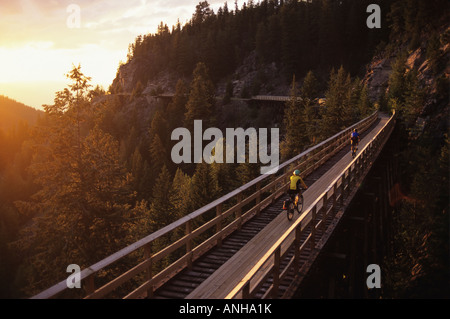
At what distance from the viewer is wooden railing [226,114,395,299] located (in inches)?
230

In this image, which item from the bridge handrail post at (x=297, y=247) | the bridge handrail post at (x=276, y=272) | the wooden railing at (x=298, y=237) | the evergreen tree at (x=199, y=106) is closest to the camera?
the wooden railing at (x=298, y=237)

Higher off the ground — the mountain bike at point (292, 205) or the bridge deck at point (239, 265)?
A: the mountain bike at point (292, 205)

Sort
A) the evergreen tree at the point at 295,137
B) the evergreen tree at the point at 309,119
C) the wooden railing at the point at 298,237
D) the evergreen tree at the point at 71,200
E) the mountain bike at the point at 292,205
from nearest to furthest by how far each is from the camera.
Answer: the wooden railing at the point at 298,237 < the mountain bike at the point at 292,205 < the evergreen tree at the point at 71,200 < the evergreen tree at the point at 309,119 < the evergreen tree at the point at 295,137

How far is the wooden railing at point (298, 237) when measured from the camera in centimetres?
583

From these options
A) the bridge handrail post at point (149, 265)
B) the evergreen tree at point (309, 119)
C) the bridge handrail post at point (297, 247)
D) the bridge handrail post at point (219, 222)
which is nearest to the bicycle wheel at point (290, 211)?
the bridge handrail post at point (219, 222)

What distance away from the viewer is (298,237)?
25.4 ft

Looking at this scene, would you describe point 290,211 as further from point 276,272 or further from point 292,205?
point 276,272

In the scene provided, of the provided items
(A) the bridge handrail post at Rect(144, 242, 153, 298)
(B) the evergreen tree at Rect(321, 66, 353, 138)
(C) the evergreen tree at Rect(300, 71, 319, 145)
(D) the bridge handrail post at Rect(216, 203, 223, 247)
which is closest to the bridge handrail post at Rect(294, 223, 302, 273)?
(D) the bridge handrail post at Rect(216, 203, 223, 247)

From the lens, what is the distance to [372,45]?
89875mm

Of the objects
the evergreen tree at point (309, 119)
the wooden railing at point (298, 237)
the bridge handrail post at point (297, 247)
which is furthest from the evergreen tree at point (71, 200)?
the evergreen tree at point (309, 119)

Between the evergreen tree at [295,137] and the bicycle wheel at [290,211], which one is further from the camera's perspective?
the evergreen tree at [295,137]

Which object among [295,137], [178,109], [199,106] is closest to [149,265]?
[295,137]

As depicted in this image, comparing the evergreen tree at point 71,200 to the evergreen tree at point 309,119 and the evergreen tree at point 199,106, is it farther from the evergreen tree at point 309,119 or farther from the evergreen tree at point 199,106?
the evergreen tree at point 199,106
